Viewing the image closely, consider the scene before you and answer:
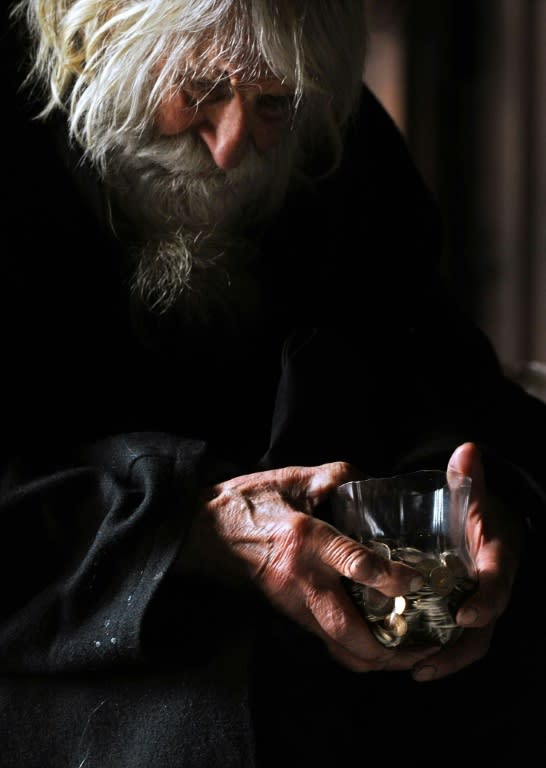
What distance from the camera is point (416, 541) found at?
3.27 ft

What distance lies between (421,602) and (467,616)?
0.06 metres

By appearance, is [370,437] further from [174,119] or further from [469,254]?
[469,254]

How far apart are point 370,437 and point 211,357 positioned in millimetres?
280

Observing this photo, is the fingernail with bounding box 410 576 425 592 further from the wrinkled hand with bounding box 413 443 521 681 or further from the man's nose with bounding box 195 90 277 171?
the man's nose with bounding box 195 90 277 171

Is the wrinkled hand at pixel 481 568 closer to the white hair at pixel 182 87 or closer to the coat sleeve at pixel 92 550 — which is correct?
the coat sleeve at pixel 92 550

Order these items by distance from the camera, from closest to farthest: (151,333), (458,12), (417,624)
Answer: (417,624), (151,333), (458,12)

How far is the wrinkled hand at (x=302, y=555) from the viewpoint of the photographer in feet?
3.00

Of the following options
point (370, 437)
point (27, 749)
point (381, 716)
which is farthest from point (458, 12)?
point (27, 749)

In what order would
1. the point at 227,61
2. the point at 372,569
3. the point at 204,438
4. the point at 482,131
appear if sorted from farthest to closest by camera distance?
1. the point at 482,131
2. the point at 204,438
3. the point at 227,61
4. the point at 372,569

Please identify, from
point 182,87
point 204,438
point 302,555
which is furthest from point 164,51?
point 302,555

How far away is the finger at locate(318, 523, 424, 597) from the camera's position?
2.91 feet

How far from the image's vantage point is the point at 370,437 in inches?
47.3

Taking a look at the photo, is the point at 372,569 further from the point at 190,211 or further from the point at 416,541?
the point at 190,211

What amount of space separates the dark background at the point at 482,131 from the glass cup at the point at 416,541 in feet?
3.63
